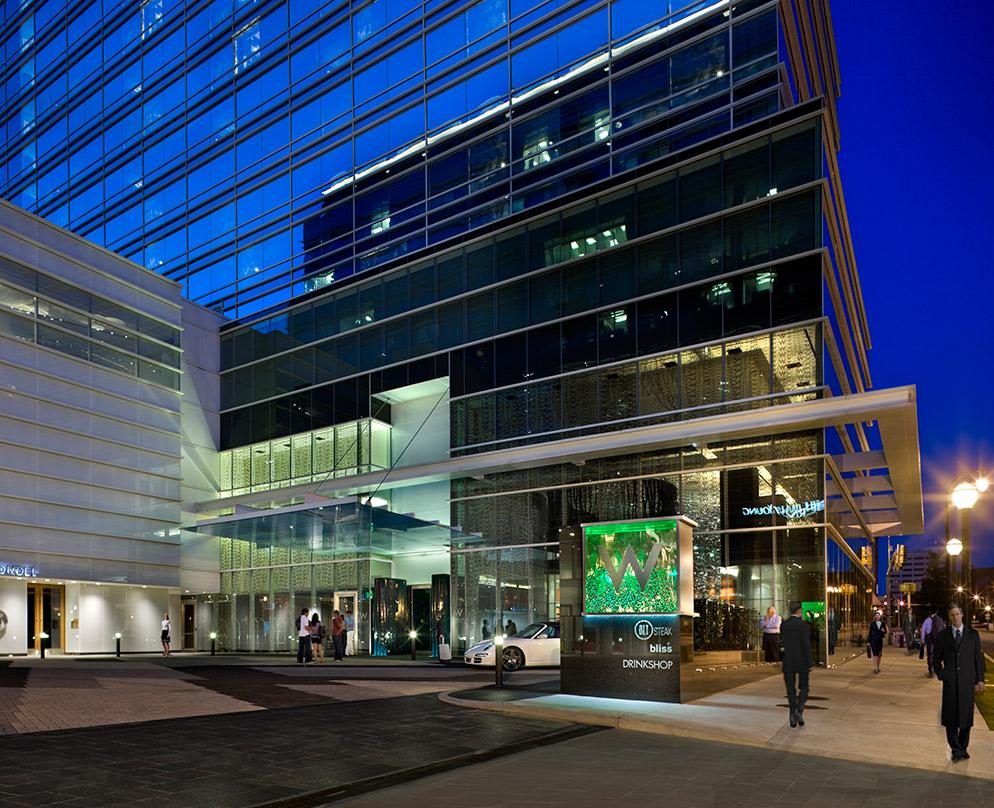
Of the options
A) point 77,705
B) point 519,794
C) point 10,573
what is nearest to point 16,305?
point 10,573

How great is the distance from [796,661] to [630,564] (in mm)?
4029

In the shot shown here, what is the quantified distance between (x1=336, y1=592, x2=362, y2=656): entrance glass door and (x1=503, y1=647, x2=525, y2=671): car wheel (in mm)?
11504

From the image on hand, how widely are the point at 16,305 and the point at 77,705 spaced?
2280 cm

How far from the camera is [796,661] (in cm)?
1415

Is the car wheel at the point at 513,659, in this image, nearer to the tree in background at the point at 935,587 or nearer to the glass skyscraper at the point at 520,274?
the glass skyscraper at the point at 520,274

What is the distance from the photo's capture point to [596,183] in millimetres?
32562

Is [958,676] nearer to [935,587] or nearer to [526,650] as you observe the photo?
[526,650]

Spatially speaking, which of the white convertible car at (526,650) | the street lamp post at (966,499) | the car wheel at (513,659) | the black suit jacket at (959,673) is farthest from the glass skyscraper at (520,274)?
the black suit jacket at (959,673)

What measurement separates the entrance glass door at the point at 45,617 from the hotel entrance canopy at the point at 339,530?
5.60 metres

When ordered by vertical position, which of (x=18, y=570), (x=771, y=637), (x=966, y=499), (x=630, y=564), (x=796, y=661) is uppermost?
(x=966, y=499)

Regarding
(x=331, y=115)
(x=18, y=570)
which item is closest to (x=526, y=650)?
(x=18, y=570)

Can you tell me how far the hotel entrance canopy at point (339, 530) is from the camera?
31156 millimetres

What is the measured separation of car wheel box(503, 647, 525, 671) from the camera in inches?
1055

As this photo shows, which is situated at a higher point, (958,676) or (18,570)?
(18,570)
